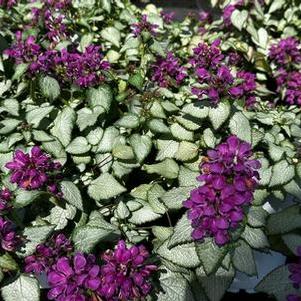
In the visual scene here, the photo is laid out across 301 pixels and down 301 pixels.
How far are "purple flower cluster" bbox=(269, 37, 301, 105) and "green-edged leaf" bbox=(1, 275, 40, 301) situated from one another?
1906 mm

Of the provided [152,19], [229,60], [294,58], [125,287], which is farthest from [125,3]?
[125,287]

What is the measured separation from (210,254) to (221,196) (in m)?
0.26

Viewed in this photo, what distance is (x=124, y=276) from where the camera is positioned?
49.5 inches

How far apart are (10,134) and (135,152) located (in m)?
0.56

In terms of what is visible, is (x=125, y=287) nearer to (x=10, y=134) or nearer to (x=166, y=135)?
(x=166, y=135)

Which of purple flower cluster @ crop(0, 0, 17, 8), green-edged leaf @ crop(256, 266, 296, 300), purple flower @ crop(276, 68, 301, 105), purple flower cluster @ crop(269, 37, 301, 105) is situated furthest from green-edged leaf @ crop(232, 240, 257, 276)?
purple flower cluster @ crop(0, 0, 17, 8)

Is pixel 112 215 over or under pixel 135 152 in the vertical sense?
under

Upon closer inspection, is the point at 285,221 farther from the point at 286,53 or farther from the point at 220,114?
the point at 286,53

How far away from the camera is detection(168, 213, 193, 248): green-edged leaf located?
1452 millimetres

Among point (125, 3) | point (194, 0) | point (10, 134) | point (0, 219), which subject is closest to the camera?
point (0, 219)

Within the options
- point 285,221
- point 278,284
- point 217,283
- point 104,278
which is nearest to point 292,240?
point 285,221

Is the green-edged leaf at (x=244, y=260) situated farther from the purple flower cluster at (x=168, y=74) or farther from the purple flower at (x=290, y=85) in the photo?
the purple flower at (x=290, y=85)

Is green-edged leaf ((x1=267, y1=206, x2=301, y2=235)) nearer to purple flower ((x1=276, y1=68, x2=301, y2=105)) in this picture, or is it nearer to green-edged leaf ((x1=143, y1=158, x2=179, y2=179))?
green-edged leaf ((x1=143, y1=158, x2=179, y2=179))

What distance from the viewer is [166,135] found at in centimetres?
192
